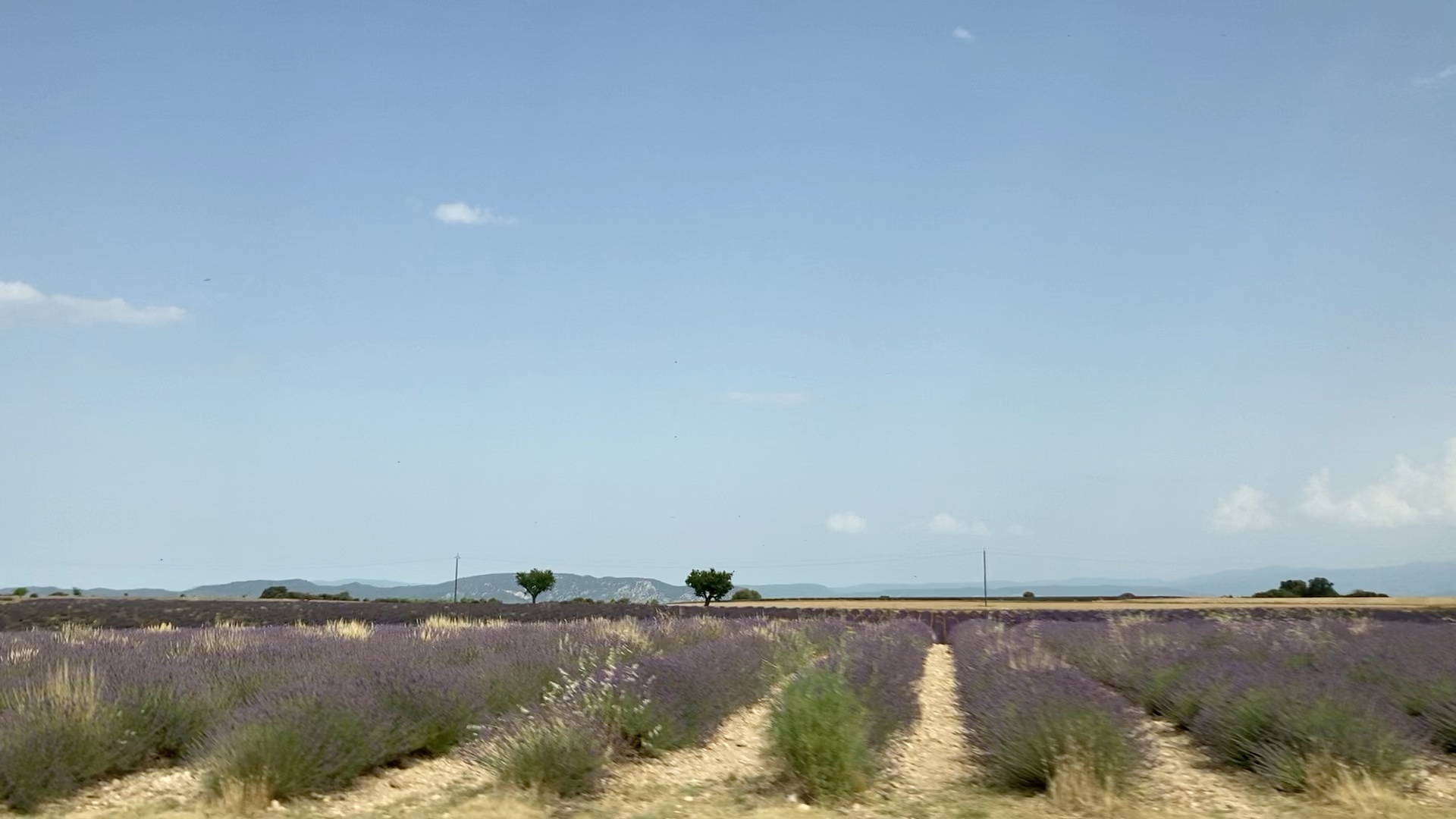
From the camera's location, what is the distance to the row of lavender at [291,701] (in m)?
8.65

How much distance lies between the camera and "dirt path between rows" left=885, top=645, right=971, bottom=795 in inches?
369

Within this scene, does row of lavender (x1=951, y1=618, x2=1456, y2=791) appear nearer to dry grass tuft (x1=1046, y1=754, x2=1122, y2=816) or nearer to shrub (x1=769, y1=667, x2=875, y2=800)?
dry grass tuft (x1=1046, y1=754, x2=1122, y2=816)

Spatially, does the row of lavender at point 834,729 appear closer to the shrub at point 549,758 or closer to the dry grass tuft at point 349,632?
the shrub at point 549,758

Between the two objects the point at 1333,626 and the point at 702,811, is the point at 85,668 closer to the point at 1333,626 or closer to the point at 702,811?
the point at 702,811

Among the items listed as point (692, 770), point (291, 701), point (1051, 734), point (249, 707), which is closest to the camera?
point (1051, 734)

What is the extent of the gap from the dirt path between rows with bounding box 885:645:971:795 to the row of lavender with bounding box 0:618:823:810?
6.49 ft

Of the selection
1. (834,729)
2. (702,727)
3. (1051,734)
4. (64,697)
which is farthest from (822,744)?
(64,697)

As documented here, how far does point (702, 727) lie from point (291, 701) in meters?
3.86

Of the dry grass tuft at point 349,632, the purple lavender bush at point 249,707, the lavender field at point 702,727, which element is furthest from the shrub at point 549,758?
the dry grass tuft at point 349,632

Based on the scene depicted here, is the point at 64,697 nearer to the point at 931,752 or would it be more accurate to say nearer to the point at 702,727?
the point at 702,727

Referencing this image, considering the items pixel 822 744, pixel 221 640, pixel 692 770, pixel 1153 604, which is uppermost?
pixel 1153 604

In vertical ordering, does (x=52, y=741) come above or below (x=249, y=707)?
below

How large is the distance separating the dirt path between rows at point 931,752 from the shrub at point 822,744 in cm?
48

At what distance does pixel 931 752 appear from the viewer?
11.0 metres
